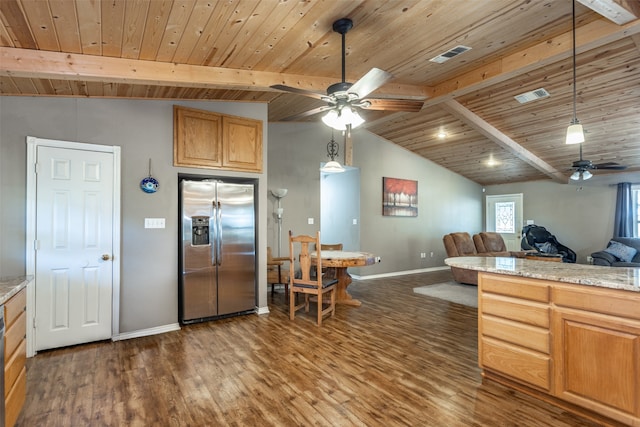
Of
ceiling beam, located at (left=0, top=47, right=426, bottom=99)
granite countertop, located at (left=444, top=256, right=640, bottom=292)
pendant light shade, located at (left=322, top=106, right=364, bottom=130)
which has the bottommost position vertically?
granite countertop, located at (left=444, top=256, right=640, bottom=292)

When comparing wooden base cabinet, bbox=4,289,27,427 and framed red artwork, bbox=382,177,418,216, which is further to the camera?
framed red artwork, bbox=382,177,418,216

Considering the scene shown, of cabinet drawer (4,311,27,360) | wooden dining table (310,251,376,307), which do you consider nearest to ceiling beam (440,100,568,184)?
wooden dining table (310,251,376,307)

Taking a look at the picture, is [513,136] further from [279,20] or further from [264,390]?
[264,390]

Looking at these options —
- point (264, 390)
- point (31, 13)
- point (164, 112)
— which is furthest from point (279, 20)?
point (264, 390)

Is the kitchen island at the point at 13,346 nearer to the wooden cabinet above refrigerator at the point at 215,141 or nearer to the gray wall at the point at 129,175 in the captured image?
the gray wall at the point at 129,175

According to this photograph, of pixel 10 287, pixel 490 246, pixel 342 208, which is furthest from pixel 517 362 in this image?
pixel 490 246

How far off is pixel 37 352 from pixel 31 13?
9.74 feet

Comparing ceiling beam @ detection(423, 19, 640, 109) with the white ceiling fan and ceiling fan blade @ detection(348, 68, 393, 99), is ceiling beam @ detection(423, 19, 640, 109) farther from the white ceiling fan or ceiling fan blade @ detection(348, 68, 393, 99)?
ceiling fan blade @ detection(348, 68, 393, 99)

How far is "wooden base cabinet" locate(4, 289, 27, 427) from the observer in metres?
1.76

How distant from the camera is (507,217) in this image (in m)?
9.13

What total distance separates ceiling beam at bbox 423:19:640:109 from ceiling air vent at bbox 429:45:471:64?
0.72 m

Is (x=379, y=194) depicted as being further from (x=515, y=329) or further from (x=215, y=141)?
(x=515, y=329)

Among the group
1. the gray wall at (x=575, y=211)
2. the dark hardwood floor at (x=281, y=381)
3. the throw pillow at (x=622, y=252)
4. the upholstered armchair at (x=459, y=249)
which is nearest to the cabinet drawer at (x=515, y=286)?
the dark hardwood floor at (x=281, y=381)

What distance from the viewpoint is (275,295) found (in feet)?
18.1
